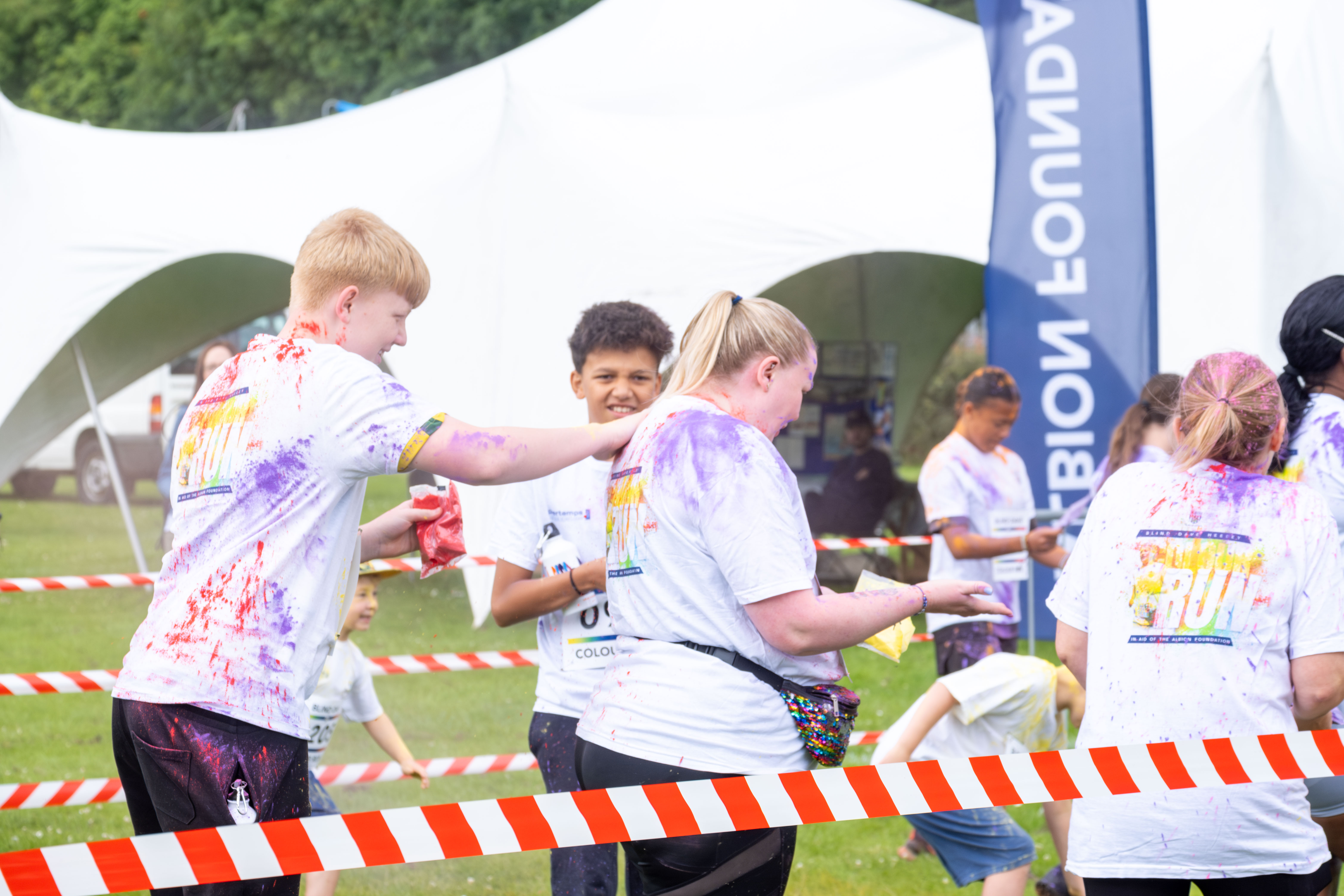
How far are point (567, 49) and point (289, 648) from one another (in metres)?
10.1

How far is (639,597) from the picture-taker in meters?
2.13

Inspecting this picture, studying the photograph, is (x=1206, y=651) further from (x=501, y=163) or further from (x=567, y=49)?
(x=567, y=49)

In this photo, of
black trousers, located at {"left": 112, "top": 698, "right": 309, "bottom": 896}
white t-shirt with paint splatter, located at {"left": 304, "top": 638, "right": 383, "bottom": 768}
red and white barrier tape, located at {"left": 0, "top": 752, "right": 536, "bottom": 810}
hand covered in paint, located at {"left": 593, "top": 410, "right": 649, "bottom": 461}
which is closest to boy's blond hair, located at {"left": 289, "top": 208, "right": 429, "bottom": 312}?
hand covered in paint, located at {"left": 593, "top": 410, "right": 649, "bottom": 461}

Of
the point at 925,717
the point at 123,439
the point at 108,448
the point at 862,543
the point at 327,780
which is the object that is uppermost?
the point at 123,439

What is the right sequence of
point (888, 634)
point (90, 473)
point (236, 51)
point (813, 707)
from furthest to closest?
point (236, 51), point (90, 473), point (888, 634), point (813, 707)

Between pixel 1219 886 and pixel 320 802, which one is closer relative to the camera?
pixel 1219 886

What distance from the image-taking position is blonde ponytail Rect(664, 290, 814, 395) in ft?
7.09

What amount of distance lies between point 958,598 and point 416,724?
15.8 ft

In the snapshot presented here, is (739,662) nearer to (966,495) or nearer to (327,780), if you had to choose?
(327,780)

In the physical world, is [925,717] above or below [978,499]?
below

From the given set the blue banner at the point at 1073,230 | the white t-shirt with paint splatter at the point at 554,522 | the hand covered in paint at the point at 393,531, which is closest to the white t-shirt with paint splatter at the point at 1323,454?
the white t-shirt with paint splatter at the point at 554,522

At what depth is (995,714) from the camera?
3.57 metres

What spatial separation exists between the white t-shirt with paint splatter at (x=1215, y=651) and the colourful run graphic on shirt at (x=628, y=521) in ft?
3.16

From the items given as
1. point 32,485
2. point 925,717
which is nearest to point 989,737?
point 925,717
